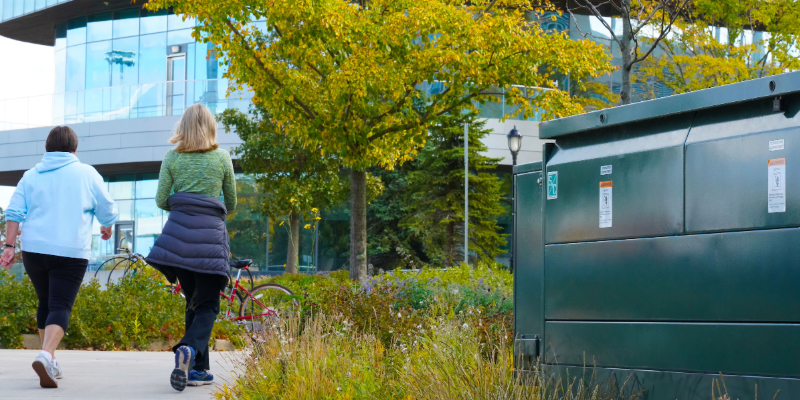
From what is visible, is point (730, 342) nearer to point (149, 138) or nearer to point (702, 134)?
point (702, 134)

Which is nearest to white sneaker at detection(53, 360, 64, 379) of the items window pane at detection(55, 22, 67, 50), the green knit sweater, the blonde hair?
the green knit sweater

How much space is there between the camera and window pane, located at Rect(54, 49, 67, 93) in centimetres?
3694

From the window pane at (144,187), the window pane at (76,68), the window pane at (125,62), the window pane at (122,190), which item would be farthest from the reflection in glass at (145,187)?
the window pane at (76,68)

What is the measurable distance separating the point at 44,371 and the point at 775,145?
16.0 feet

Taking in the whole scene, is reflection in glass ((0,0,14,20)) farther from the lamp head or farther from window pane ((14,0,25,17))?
the lamp head

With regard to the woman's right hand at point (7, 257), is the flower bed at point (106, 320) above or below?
below

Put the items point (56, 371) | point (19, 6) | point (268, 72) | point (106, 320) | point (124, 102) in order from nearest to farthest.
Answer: point (56, 371), point (106, 320), point (268, 72), point (124, 102), point (19, 6)

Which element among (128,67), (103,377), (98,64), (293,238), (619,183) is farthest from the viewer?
(98,64)

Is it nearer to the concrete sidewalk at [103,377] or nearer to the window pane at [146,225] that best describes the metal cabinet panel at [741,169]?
the concrete sidewalk at [103,377]

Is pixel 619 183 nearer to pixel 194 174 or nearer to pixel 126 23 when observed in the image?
pixel 194 174

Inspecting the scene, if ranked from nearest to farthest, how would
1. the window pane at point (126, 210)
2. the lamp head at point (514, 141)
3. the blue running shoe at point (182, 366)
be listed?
the blue running shoe at point (182, 366) → the lamp head at point (514, 141) → the window pane at point (126, 210)

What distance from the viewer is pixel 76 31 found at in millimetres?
36219

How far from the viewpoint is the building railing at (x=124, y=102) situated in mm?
Answer: 30562

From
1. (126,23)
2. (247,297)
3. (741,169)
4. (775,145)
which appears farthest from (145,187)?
(775,145)
